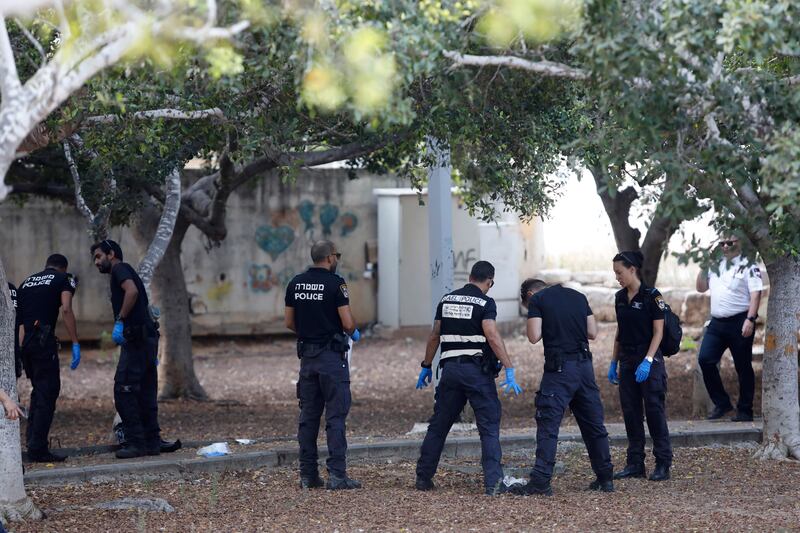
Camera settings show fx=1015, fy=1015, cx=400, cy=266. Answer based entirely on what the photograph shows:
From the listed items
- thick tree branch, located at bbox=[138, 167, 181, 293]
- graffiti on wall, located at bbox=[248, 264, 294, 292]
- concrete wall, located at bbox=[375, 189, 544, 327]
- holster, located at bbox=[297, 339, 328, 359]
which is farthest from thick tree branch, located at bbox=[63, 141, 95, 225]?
concrete wall, located at bbox=[375, 189, 544, 327]

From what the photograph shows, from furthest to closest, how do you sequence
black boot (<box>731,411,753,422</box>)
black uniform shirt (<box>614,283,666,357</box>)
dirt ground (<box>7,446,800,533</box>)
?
black boot (<box>731,411,753,422</box>) < black uniform shirt (<box>614,283,666,357</box>) < dirt ground (<box>7,446,800,533</box>)

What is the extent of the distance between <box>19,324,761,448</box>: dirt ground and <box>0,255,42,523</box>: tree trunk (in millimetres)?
3008

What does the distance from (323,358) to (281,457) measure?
1500mm

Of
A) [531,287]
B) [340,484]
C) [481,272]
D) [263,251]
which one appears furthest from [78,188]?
[263,251]

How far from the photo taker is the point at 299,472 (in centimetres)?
812

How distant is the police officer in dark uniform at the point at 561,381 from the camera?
23.6 feet

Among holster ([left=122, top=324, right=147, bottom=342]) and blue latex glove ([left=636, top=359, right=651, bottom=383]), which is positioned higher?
holster ([left=122, top=324, right=147, bottom=342])

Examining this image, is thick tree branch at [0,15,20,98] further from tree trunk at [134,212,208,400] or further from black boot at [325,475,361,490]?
tree trunk at [134,212,208,400]

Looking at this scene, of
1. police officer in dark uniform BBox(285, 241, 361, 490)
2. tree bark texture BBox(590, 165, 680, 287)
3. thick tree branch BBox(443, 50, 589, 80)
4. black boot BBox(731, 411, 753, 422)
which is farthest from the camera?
tree bark texture BBox(590, 165, 680, 287)

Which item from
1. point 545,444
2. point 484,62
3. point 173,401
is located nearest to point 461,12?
point 484,62

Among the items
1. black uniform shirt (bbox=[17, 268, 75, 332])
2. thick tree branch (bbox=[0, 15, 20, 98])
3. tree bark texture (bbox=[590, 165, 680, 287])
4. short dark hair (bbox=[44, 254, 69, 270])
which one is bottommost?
black uniform shirt (bbox=[17, 268, 75, 332])

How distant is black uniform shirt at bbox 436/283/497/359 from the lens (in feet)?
23.7

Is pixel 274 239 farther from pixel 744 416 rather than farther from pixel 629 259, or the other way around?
pixel 629 259

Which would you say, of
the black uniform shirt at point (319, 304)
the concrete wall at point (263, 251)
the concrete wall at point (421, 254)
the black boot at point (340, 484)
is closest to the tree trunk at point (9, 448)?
the black uniform shirt at point (319, 304)
